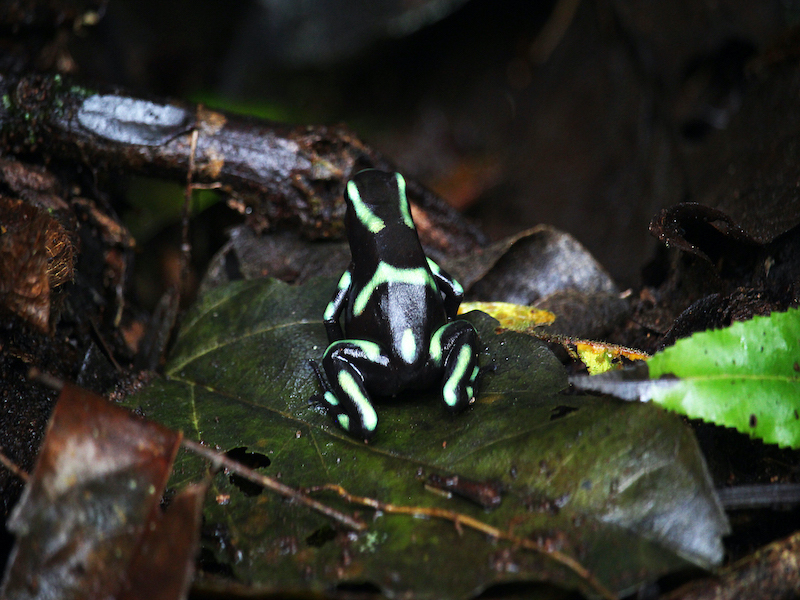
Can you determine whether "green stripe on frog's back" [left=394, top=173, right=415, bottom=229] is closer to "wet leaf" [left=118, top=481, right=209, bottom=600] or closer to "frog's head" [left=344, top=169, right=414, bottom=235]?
"frog's head" [left=344, top=169, right=414, bottom=235]

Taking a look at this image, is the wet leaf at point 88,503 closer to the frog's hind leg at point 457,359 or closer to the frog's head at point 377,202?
the frog's hind leg at point 457,359

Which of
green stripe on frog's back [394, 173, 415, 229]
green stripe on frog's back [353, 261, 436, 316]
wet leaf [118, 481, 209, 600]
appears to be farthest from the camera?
green stripe on frog's back [394, 173, 415, 229]

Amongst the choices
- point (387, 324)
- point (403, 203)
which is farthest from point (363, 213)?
point (387, 324)

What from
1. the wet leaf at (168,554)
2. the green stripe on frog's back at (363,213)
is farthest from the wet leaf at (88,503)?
the green stripe on frog's back at (363,213)

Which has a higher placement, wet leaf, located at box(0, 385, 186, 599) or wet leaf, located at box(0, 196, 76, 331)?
wet leaf, located at box(0, 196, 76, 331)

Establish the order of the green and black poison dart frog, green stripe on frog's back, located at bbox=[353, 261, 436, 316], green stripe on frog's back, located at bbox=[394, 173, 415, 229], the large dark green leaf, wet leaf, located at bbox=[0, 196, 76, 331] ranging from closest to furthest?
the large dark green leaf, wet leaf, located at bbox=[0, 196, 76, 331], the green and black poison dart frog, green stripe on frog's back, located at bbox=[353, 261, 436, 316], green stripe on frog's back, located at bbox=[394, 173, 415, 229]

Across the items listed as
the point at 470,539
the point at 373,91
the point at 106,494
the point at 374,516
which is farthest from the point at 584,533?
the point at 373,91

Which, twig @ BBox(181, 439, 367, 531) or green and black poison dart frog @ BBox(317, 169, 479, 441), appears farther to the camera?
green and black poison dart frog @ BBox(317, 169, 479, 441)

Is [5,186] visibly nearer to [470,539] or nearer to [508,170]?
[470,539]

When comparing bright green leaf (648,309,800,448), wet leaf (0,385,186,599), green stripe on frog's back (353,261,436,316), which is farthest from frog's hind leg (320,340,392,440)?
bright green leaf (648,309,800,448)
